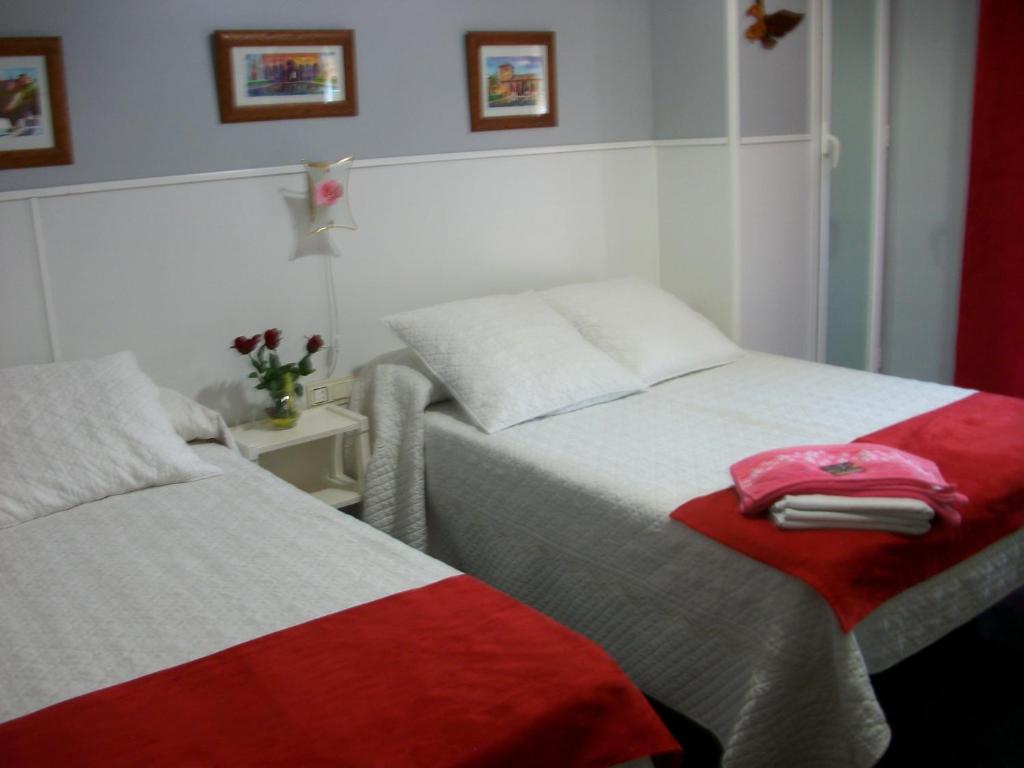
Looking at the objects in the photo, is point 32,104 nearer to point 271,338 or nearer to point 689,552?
point 271,338

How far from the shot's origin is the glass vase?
2830 mm

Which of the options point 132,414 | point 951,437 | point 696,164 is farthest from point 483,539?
point 696,164

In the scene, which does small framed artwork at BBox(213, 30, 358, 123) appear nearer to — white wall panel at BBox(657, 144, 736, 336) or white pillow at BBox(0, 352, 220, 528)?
white pillow at BBox(0, 352, 220, 528)

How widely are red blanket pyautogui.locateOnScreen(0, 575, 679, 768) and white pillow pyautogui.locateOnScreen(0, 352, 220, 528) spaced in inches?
32.4

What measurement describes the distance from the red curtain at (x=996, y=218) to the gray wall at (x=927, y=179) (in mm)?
141

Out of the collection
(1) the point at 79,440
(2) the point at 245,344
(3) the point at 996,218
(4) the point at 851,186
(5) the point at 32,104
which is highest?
(5) the point at 32,104

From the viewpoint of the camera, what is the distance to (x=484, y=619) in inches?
66.9

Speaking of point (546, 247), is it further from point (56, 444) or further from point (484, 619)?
point (484, 619)

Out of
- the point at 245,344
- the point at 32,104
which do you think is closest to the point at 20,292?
the point at 32,104

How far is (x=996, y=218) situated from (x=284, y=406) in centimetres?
259

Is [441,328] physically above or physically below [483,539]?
above

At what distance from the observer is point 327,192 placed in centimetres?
295

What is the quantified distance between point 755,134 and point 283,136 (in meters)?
1.70

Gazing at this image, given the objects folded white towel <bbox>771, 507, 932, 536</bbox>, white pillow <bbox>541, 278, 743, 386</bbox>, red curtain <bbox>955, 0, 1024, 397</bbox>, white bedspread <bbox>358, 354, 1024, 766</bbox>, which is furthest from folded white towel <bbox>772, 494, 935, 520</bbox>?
red curtain <bbox>955, 0, 1024, 397</bbox>
